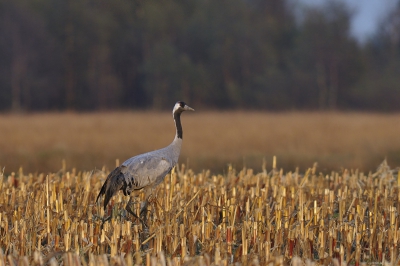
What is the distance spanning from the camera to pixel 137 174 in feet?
20.9

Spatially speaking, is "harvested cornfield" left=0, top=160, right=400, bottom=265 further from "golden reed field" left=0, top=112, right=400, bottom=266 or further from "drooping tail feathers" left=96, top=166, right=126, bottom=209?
"drooping tail feathers" left=96, top=166, right=126, bottom=209

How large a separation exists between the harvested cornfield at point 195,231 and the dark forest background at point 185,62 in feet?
82.0

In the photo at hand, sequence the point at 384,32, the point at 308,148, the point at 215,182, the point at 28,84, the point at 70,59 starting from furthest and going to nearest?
the point at 384,32 → the point at 70,59 → the point at 28,84 → the point at 308,148 → the point at 215,182

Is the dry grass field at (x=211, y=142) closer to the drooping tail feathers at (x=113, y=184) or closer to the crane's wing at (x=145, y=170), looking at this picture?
the crane's wing at (x=145, y=170)

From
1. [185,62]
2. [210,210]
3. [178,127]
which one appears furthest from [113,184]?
[185,62]

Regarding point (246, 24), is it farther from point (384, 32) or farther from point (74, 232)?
point (74, 232)

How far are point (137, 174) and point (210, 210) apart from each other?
87 centimetres

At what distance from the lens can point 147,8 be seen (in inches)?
1351

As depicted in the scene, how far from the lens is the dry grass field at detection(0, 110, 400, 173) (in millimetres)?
12891

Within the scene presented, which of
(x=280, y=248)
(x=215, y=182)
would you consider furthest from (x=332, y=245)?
(x=215, y=182)

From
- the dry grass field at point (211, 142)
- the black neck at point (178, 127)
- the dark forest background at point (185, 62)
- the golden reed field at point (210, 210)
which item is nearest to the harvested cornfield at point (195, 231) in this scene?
the golden reed field at point (210, 210)

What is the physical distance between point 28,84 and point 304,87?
44.9 feet

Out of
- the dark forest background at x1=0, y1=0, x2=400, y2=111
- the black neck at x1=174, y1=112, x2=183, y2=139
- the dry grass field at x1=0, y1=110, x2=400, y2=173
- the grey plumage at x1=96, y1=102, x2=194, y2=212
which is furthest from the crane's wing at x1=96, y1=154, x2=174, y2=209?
the dark forest background at x1=0, y1=0, x2=400, y2=111

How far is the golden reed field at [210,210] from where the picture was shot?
185 inches
